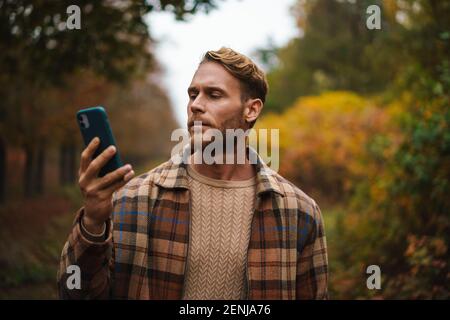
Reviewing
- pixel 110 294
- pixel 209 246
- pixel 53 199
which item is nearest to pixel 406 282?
pixel 209 246

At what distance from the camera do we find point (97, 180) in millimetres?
1992

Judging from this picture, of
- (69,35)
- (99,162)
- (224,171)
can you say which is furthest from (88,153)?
(69,35)

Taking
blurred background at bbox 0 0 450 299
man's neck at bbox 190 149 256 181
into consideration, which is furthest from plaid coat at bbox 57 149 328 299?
blurred background at bbox 0 0 450 299

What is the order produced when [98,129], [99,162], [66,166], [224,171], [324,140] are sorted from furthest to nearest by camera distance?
1. [66,166]
2. [324,140]
3. [224,171]
4. [98,129]
5. [99,162]

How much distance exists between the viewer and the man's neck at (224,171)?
288 centimetres

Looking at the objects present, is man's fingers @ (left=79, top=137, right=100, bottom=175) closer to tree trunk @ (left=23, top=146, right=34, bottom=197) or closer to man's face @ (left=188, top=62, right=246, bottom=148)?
man's face @ (left=188, top=62, right=246, bottom=148)

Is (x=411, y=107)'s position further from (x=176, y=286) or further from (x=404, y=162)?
Answer: (x=176, y=286)

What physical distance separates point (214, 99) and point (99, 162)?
105 centimetres

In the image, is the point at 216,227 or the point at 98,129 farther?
the point at 216,227

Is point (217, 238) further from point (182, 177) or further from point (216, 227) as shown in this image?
point (182, 177)

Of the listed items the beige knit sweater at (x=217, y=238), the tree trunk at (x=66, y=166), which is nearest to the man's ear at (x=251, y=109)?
the beige knit sweater at (x=217, y=238)

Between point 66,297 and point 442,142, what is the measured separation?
188 inches

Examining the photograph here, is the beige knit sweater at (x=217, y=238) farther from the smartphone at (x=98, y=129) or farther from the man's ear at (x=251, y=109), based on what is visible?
the smartphone at (x=98, y=129)

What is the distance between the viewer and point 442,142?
545 centimetres
